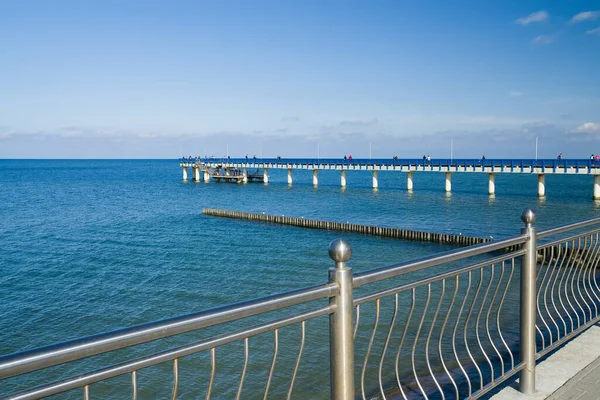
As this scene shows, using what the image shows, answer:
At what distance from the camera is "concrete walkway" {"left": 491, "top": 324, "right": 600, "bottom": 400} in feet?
14.1

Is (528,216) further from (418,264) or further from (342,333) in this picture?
(342,333)

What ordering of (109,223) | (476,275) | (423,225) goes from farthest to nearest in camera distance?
(109,223)
(423,225)
(476,275)

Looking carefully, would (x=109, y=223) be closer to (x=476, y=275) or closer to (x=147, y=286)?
(x=147, y=286)

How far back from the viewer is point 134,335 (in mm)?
1989

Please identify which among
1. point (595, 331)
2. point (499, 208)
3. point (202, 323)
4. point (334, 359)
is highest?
point (202, 323)

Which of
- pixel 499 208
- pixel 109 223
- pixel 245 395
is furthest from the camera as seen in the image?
pixel 499 208

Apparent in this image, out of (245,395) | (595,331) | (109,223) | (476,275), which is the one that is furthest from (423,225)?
(595,331)

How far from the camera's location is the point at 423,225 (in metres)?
35.6

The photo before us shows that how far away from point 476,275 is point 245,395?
12.0 metres

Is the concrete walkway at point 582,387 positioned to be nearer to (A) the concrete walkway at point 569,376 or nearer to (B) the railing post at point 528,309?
(A) the concrete walkway at point 569,376

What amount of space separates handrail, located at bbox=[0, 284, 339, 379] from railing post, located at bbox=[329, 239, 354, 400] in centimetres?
10

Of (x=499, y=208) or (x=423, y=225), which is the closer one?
(x=423, y=225)

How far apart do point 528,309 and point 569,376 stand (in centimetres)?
89

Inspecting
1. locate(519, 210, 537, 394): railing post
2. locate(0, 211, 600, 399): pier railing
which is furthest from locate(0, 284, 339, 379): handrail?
locate(519, 210, 537, 394): railing post
